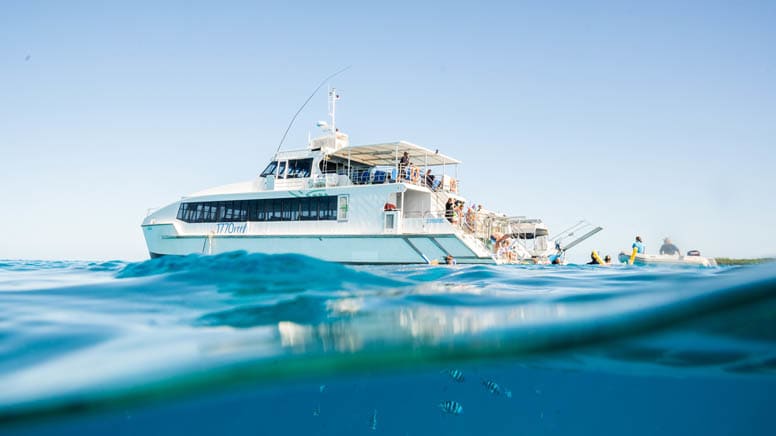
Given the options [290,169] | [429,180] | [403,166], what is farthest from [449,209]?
[290,169]

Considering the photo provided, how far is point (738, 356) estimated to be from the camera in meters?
4.58

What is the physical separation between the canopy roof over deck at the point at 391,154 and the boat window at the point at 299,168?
4.04 ft

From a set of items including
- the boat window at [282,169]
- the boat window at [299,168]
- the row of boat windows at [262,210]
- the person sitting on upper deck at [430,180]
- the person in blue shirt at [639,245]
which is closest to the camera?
the person in blue shirt at [639,245]

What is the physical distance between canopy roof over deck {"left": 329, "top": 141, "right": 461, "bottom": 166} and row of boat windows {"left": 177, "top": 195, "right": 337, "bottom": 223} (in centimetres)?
218

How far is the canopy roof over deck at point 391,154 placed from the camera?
1808cm

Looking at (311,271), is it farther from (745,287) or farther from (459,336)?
(745,287)

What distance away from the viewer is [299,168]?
67.6 feet

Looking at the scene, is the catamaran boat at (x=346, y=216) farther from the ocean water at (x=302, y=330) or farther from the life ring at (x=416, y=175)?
the ocean water at (x=302, y=330)

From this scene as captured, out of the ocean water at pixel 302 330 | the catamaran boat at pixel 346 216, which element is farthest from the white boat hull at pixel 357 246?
the ocean water at pixel 302 330

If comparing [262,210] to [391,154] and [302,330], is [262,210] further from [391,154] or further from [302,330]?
[302,330]

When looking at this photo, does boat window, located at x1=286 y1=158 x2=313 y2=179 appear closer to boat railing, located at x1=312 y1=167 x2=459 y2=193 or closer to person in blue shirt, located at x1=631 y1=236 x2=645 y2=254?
boat railing, located at x1=312 y1=167 x2=459 y2=193

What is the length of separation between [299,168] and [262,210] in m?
2.45

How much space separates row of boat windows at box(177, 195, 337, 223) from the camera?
18750 millimetres

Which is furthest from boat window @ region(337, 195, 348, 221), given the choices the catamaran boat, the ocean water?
the ocean water
